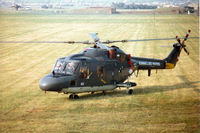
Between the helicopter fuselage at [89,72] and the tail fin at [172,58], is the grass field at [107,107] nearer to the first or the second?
the helicopter fuselage at [89,72]

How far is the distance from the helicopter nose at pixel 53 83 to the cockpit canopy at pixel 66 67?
72 centimetres

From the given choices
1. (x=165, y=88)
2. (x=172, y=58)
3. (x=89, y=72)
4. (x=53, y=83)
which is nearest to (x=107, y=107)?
(x=89, y=72)

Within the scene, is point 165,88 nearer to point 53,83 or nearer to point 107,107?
point 107,107

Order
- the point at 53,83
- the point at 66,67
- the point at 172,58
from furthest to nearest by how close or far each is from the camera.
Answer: the point at 172,58 → the point at 66,67 → the point at 53,83

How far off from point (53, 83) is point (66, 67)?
172 centimetres

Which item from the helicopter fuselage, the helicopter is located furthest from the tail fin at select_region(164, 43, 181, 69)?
the helicopter fuselage

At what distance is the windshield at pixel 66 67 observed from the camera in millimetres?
19750

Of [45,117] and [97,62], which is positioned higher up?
[97,62]

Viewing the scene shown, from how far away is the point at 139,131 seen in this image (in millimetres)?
15430

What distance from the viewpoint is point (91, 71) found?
20.3 m

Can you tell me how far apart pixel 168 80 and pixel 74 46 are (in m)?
22.6

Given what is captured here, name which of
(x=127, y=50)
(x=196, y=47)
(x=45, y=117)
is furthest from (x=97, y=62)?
(x=196, y=47)

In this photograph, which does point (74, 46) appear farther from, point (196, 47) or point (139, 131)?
point (139, 131)

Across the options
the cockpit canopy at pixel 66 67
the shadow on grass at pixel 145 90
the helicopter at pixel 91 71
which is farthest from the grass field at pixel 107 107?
the cockpit canopy at pixel 66 67
